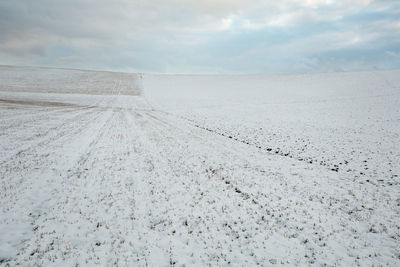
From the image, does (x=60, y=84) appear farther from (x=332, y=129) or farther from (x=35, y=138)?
(x=332, y=129)

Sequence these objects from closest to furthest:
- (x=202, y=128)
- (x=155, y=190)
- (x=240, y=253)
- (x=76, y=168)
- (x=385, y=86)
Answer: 1. (x=240, y=253)
2. (x=155, y=190)
3. (x=76, y=168)
4. (x=202, y=128)
5. (x=385, y=86)

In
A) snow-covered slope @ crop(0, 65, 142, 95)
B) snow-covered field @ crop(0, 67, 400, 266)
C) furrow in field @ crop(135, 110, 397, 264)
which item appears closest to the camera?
snow-covered field @ crop(0, 67, 400, 266)

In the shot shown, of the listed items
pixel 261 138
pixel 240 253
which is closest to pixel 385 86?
pixel 261 138

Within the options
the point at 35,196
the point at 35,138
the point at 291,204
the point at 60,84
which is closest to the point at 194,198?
the point at 291,204

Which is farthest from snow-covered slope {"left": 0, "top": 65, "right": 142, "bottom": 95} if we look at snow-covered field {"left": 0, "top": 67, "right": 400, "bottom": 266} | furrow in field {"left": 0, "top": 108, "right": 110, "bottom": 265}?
furrow in field {"left": 0, "top": 108, "right": 110, "bottom": 265}

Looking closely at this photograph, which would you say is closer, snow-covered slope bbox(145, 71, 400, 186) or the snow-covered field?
the snow-covered field

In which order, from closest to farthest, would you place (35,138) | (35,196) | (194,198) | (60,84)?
(35,196) → (194,198) → (35,138) → (60,84)

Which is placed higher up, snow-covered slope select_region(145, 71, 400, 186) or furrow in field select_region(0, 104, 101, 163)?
snow-covered slope select_region(145, 71, 400, 186)

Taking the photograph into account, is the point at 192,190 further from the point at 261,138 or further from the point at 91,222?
the point at 261,138

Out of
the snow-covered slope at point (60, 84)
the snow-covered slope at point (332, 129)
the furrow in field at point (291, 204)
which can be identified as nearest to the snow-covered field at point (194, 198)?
the furrow in field at point (291, 204)

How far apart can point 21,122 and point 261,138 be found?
84.6 feet

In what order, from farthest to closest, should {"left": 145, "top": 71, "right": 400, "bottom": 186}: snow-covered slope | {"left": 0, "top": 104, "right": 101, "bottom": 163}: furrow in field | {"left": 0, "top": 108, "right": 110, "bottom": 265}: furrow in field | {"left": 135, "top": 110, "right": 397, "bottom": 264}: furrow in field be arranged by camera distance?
1. {"left": 145, "top": 71, "right": 400, "bottom": 186}: snow-covered slope
2. {"left": 0, "top": 104, "right": 101, "bottom": 163}: furrow in field
3. {"left": 135, "top": 110, "right": 397, "bottom": 264}: furrow in field
4. {"left": 0, "top": 108, "right": 110, "bottom": 265}: furrow in field

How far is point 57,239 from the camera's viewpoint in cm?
796

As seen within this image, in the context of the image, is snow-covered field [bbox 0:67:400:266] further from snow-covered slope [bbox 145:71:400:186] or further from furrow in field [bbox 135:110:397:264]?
snow-covered slope [bbox 145:71:400:186]
